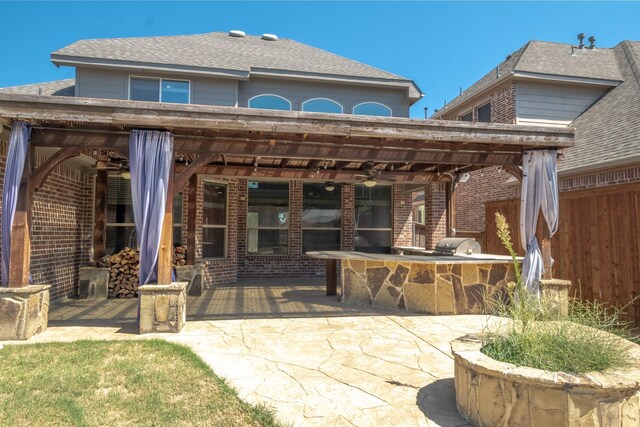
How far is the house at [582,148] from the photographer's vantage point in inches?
254

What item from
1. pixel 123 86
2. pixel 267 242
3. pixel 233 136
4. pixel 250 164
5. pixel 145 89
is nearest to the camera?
pixel 233 136

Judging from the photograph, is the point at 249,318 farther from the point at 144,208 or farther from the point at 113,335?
the point at 144,208

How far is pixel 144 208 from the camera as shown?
537 centimetres

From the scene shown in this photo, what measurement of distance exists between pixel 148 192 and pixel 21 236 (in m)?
1.70

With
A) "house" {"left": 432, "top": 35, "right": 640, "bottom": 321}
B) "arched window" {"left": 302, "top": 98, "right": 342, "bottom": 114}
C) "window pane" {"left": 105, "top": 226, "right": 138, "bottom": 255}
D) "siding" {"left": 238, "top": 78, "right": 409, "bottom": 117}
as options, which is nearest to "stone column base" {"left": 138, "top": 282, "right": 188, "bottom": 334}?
"window pane" {"left": 105, "top": 226, "right": 138, "bottom": 255}

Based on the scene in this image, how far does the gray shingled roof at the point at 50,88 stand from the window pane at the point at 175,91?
8.52 ft

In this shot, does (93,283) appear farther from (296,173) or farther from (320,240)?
(320,240)

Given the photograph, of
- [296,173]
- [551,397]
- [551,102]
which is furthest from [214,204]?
[551,102]

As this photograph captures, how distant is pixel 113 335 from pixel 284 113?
152 inches

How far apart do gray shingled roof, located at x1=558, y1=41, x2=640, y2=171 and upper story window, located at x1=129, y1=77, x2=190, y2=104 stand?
9454 mm

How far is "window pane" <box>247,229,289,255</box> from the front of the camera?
36.4 feet

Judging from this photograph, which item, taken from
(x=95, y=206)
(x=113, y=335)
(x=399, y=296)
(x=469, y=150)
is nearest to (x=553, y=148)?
(x=469, y=150)

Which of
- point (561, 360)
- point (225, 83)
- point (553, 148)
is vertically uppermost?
point (225, 83)

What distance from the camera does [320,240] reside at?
11555mm
